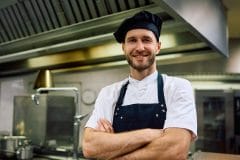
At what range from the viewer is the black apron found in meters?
1.24

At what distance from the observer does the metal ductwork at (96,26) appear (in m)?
1.73

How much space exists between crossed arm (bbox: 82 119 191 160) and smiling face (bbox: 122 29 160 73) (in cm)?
28

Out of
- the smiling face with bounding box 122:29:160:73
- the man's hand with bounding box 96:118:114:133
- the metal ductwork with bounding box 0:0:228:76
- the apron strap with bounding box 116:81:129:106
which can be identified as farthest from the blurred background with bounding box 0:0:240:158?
the man's hand with bounding box 96:118:114:133

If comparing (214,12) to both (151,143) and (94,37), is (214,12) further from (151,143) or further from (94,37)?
(151,143)

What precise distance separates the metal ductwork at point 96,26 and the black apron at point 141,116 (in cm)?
47

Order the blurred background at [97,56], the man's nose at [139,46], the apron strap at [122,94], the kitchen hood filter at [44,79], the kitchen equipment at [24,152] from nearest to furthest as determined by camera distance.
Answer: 1. the man's nose at [139,46]
2. the apron strap at [122,94]
3. the blurred background at [97,56]
4. the kitchen equipment at [24,152]
5. the kitchen hood filter at [44,79]

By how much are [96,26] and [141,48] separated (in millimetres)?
782

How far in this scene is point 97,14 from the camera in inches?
74.6

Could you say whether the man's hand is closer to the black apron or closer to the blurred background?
the black apron

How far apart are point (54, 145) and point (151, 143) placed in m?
2.29

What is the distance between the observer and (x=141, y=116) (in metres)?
1.26

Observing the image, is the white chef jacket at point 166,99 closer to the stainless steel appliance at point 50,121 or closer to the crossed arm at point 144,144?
the crossed arm at point 144,144

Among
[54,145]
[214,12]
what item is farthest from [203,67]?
[54,145]

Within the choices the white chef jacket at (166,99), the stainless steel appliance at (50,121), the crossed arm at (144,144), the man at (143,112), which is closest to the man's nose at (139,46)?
the man at (143,112)
